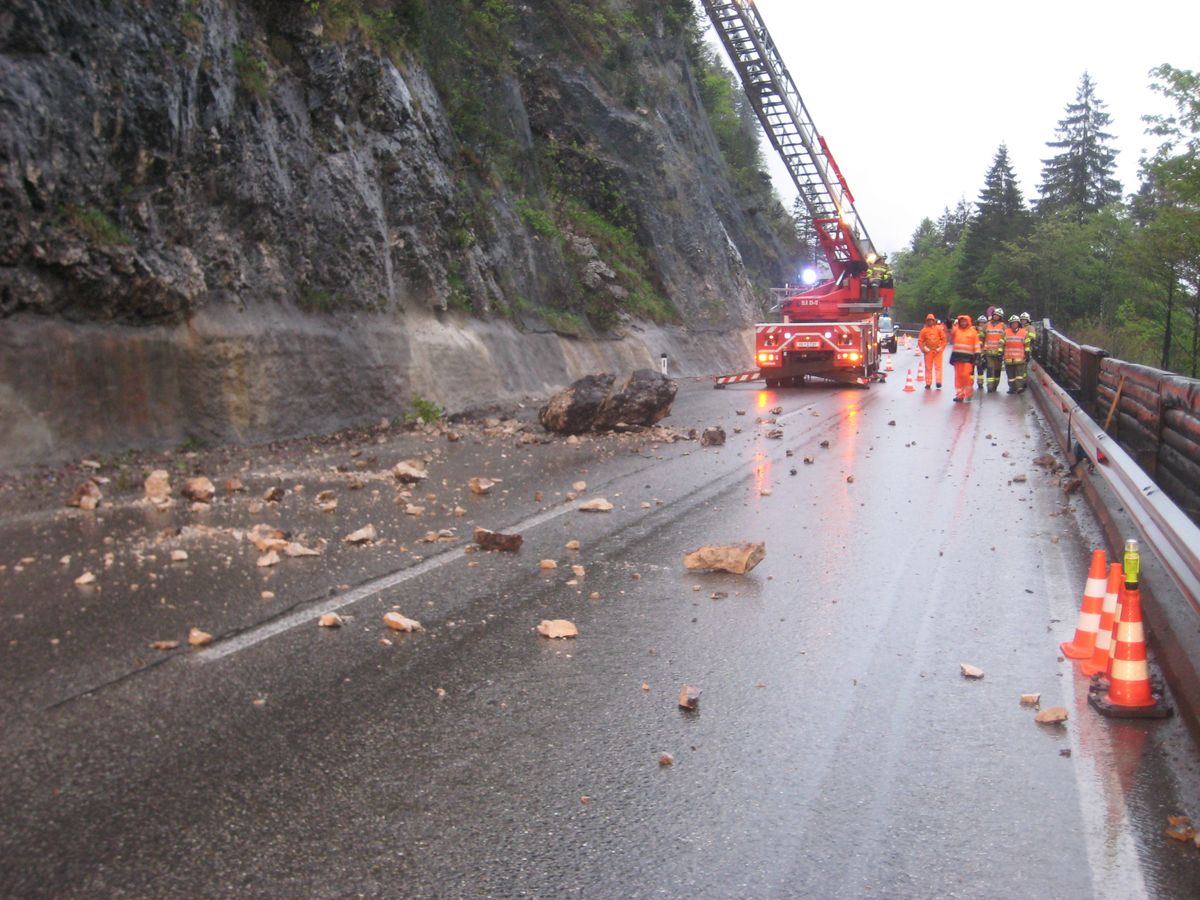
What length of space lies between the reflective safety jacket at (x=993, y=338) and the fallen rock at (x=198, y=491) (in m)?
19.1

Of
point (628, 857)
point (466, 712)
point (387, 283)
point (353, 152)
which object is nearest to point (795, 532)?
point (466, 712)

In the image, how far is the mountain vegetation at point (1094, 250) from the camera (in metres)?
33.8

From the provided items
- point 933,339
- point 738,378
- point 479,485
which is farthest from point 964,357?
point 479,485

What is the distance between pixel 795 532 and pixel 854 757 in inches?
167

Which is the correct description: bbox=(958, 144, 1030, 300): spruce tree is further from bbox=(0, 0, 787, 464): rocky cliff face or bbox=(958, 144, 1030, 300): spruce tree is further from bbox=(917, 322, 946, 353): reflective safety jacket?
bbox=(0, 0, 787, 464): rocky cliff face

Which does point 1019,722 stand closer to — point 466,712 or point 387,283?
point 466,712

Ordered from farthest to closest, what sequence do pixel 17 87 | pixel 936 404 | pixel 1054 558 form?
pixel 936 404 → pixel 17 87 → pixel 1054 558

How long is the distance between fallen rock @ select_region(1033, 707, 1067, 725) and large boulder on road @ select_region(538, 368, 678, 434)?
1011 centimetres

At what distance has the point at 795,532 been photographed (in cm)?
823

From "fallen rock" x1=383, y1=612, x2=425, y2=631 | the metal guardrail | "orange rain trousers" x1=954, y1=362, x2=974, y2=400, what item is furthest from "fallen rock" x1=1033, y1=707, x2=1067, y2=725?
"orange rain trousers" x1=954, y1=362, x2=974, y2=400

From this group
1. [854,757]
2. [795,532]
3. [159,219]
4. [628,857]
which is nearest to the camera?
[628,857]

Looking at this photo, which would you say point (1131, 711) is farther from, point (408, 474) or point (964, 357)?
point (964, 357)

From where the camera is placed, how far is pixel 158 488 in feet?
29.5

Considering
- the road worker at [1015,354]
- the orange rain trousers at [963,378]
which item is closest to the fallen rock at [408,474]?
the orange rain trousers at [963,378]
